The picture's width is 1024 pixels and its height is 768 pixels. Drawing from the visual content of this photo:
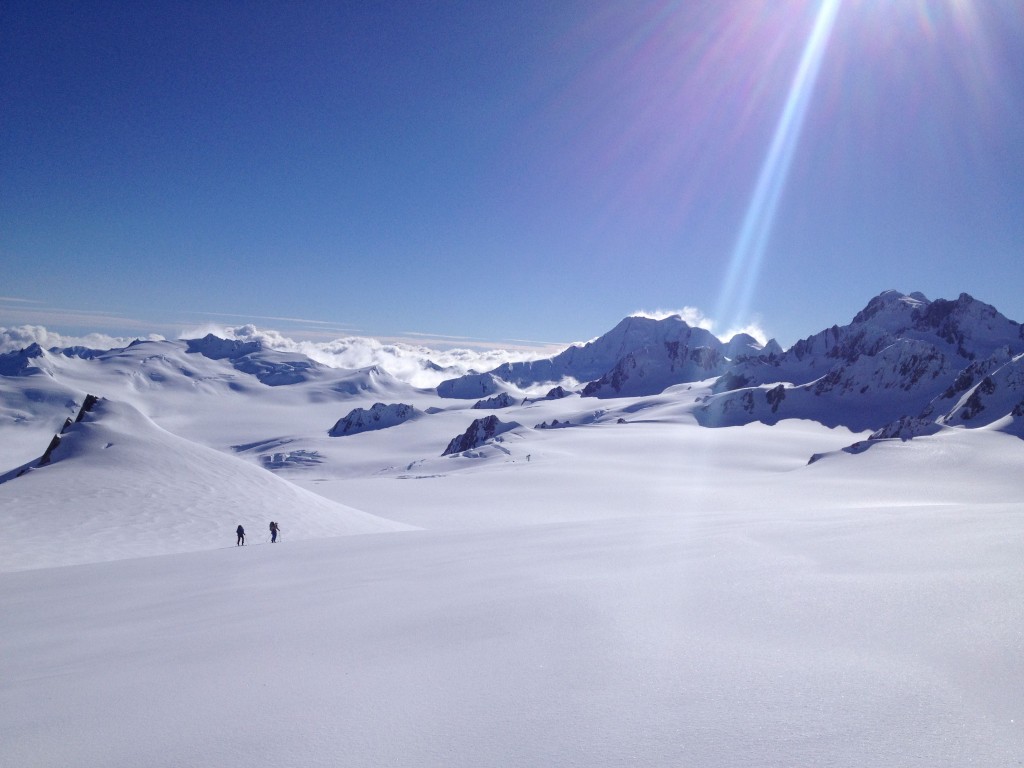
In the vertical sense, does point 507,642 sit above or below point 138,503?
above

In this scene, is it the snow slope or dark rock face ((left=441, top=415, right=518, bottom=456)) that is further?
dark rock face ((left=441, top=415, right=518, bottom=456))

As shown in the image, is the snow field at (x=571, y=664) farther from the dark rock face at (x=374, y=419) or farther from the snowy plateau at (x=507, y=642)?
the dark rock face at (x=374, y=419)

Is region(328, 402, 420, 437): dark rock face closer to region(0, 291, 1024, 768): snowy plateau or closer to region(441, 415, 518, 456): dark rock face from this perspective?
region(441, 415, 518, 456): dark rock face

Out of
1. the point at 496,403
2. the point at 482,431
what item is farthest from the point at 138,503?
the point at 496,403

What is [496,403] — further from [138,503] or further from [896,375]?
[138,503]

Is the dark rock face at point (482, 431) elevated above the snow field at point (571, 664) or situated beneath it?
situated beneath

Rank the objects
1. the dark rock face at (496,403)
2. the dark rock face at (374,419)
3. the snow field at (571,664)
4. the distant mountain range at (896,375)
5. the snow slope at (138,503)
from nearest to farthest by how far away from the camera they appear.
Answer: the snow field at (571,664), the snow slope at (138,503), the distant mountain range at (896,375), the dark rock face at (374,419), the dark rock face at (496,403)

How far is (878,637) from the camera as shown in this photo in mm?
5242

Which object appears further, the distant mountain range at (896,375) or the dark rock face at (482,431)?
the dark rock face at (482,431)

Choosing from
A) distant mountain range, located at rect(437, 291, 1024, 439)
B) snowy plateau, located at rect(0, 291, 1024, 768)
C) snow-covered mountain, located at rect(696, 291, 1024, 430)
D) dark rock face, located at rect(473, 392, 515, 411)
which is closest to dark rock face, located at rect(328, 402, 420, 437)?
dark rock face, located at rect(473, 392, 515, 411)

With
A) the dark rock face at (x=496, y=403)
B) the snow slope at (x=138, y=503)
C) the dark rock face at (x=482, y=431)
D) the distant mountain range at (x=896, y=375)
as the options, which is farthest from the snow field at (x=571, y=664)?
the dark rock face at (x=496, y=403)

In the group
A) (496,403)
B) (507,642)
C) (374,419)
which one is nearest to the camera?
(507,642)

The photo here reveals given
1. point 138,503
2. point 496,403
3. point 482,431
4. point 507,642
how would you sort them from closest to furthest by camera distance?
point 507,642
point 138,503
point 482,431
point 496,403

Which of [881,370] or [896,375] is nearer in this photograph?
[896,375]
